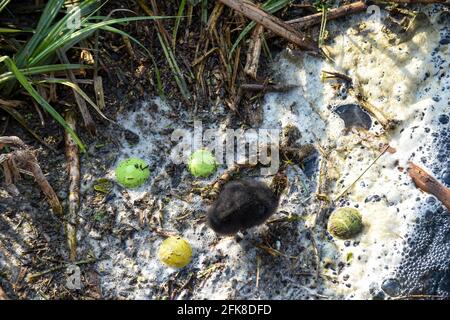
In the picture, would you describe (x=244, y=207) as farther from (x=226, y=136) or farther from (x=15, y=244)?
(x=15, y=244)

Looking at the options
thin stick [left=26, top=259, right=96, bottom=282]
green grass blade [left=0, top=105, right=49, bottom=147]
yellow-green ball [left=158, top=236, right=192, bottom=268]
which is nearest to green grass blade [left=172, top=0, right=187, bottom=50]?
green grass blade [left=0, top=105, right=49, bottom=147]

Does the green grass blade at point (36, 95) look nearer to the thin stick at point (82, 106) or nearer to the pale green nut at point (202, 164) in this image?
the thin stick at point (82, 106)

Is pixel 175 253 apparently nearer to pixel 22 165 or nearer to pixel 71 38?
pixel 22 165

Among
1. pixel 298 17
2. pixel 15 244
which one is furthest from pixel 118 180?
pixel 298 17

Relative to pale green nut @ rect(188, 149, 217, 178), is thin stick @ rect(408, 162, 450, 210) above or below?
above

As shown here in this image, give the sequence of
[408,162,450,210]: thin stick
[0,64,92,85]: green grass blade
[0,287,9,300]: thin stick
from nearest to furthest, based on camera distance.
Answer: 1. [0,287,9,300]: thin stick
2. [408,162,450,210]: thin stick
3. [0,64,92,85]: green grass blade

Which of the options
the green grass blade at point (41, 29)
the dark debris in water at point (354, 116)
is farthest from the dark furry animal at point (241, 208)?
the green grass blade at point (41, 29)

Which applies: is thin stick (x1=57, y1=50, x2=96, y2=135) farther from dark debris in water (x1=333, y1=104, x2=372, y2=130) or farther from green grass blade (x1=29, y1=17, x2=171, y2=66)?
dark debris in water (x1=333, y1=104, x2=372, y2=130)

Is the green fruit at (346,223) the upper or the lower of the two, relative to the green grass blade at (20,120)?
lower
